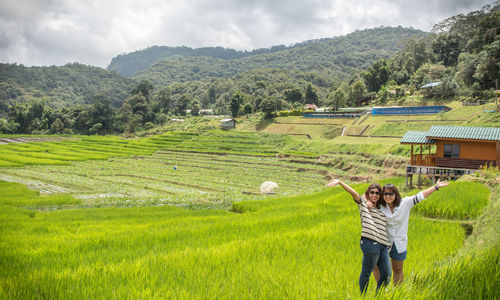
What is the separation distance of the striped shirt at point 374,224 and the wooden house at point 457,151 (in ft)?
49.3

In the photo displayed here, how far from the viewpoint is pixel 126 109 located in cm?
7994

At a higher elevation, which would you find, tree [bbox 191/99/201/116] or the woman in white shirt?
tree [bbox 191/99/201/116]

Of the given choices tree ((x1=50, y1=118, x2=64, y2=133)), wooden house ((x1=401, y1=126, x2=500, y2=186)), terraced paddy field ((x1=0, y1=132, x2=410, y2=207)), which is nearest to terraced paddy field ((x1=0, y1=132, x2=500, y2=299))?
terraced paddy field ((x1=0, y1=132, x2=410, y2=207))

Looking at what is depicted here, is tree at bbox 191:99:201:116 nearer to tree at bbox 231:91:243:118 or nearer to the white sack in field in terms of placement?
tree at bbox 231:91:243:118

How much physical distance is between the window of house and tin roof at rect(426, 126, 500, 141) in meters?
0.81

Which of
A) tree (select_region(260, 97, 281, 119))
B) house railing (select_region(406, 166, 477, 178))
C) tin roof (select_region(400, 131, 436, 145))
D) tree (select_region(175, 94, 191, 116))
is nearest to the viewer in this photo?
house railing (select_region(406, 166, 477, 178))

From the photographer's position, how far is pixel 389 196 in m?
3.80

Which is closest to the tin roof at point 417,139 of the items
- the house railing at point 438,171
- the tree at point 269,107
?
the house railing at point 438,171

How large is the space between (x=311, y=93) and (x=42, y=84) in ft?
304

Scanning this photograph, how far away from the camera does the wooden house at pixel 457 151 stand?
16.2 m

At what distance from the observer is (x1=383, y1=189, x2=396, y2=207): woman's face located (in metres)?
3.79

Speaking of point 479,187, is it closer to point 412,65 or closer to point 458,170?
point 458,170

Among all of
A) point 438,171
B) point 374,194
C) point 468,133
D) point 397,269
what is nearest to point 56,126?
point 438,171

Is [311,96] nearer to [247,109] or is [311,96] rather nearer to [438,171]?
[247,109]
